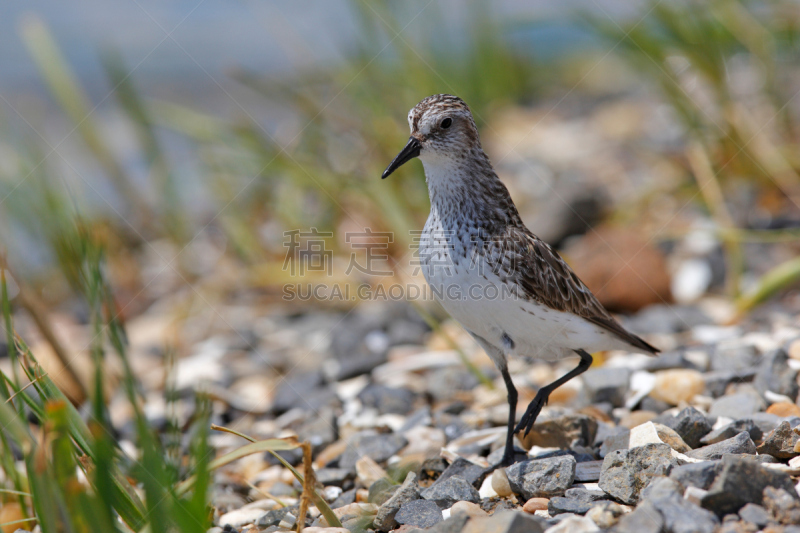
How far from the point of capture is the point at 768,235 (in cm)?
599

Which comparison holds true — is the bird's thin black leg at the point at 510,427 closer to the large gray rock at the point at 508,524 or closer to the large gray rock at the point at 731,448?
the large gray rock at the point at 731,448

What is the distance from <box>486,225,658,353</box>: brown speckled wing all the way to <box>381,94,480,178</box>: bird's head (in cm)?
Answer: 55

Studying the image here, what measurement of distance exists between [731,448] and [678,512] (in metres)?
0.78

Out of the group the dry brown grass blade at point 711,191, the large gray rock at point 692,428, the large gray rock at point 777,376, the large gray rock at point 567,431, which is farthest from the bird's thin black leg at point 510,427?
the dry brown grass blade at point 711,191

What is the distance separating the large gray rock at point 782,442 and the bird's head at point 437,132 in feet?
6.75

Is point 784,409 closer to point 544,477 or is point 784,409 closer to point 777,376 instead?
point 777,376

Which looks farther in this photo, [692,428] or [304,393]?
[304,393]

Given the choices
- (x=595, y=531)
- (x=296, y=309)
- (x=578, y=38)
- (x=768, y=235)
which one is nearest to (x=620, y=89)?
(x=578, y=38)

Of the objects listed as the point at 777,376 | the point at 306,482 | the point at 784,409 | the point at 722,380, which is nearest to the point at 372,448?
the point at 306,482

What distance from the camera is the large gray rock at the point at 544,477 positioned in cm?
317

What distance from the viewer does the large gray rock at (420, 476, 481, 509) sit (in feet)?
10.7

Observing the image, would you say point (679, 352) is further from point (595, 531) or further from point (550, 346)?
point (595, 531)

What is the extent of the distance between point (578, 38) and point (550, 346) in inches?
402

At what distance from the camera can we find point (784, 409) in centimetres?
375
